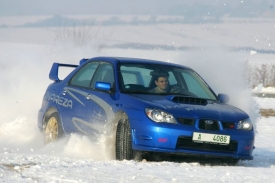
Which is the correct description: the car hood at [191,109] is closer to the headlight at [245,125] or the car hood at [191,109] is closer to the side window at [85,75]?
the headlight at [245,125]

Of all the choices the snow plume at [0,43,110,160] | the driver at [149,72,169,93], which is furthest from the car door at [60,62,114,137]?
the driver at [149,72,169,93]

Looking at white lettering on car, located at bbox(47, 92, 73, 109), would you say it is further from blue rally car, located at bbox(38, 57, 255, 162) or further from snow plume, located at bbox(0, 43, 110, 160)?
snow plume, located at bbox(0, 43, 110, 160)

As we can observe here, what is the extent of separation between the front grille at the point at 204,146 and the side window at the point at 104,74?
155 centimetres

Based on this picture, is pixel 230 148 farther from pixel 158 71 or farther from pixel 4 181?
pixel 4 181

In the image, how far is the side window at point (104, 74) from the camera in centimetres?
963

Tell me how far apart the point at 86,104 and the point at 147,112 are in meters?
1.34

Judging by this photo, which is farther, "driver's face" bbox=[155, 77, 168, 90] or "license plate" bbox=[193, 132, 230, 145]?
"driver's face" bbox=[155, 77, 168, 90]

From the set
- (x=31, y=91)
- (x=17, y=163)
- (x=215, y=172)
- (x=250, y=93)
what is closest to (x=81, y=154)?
(x=17, y=163)

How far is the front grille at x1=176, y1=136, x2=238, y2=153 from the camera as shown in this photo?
8430mm

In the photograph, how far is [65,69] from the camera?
23.0 m

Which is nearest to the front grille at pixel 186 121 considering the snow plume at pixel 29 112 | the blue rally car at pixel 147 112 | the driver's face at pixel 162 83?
the blue rally car at pixel 147 112

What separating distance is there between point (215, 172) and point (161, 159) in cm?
124

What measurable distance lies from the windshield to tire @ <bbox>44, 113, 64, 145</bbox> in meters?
1.26

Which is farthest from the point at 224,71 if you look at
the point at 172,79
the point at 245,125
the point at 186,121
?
the point at 186,121
